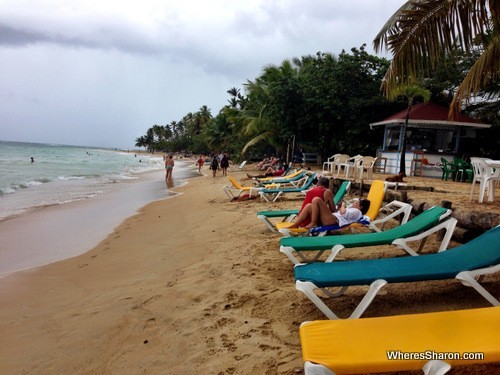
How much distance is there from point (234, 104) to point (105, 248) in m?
37.0

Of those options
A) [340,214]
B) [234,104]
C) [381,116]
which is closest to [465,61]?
[381,116]

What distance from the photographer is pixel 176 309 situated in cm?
370

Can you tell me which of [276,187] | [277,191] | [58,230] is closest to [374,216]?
[277,191]

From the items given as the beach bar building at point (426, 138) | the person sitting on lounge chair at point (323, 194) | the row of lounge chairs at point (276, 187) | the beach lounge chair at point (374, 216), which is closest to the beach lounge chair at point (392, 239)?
the beach lounge chair at point (374, 216)

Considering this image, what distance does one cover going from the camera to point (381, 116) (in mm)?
18922

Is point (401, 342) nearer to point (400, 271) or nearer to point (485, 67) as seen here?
point (400, 271)

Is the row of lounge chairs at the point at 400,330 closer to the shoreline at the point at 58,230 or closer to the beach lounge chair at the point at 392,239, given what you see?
the beach lounge chair at the point at 392,239

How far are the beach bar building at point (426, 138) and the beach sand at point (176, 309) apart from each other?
11622mm

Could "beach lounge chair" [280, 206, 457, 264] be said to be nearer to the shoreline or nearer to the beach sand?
the beach sand

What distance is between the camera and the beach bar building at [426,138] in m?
15.4

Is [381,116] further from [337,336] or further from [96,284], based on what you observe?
[337,336]

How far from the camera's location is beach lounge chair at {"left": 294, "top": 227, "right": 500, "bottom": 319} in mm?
2766

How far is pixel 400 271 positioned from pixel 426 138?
16070 mm

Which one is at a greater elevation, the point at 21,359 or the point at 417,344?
the point at 417,344
